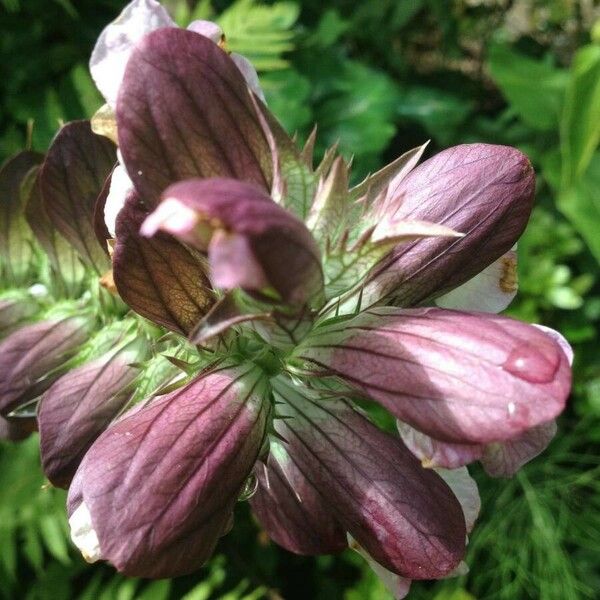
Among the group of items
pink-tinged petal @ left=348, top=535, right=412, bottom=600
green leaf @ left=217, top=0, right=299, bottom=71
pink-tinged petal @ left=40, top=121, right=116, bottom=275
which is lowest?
pink-tinged petal @ left=348, top=535, right=412, bottom=600

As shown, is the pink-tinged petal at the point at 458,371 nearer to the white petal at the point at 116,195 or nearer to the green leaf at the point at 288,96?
the white petal at the point at 116,195

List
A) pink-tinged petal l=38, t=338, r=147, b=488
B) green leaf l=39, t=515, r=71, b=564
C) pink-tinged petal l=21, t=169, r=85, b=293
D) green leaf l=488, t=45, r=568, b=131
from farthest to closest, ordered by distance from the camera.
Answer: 1. green leaf l=488, t=45, r=568, b=131
2. green leaf l=39, t=515, r=71, b=564
3. pink-tinged petal l=21, t=169, r=85, b=293
4. pink-tinged petal l=38, t=338, r=147, b=488

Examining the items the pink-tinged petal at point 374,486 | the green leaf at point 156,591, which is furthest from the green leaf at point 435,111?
the pink-tinged petal at point 374,486

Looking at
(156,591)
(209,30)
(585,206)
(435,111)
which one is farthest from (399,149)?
(209,30)

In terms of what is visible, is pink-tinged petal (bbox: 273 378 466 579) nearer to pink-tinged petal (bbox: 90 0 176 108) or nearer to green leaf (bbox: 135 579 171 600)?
pink-tinged petal (bbox: 90 0 176 108)

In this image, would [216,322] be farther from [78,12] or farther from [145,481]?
[78,12]

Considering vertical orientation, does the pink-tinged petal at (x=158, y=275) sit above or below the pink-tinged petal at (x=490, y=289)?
above

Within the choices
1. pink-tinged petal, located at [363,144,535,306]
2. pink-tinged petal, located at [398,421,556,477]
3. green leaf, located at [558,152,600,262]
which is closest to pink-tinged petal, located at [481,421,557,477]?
pink-tinged petal, located at [398,421,556,477]
